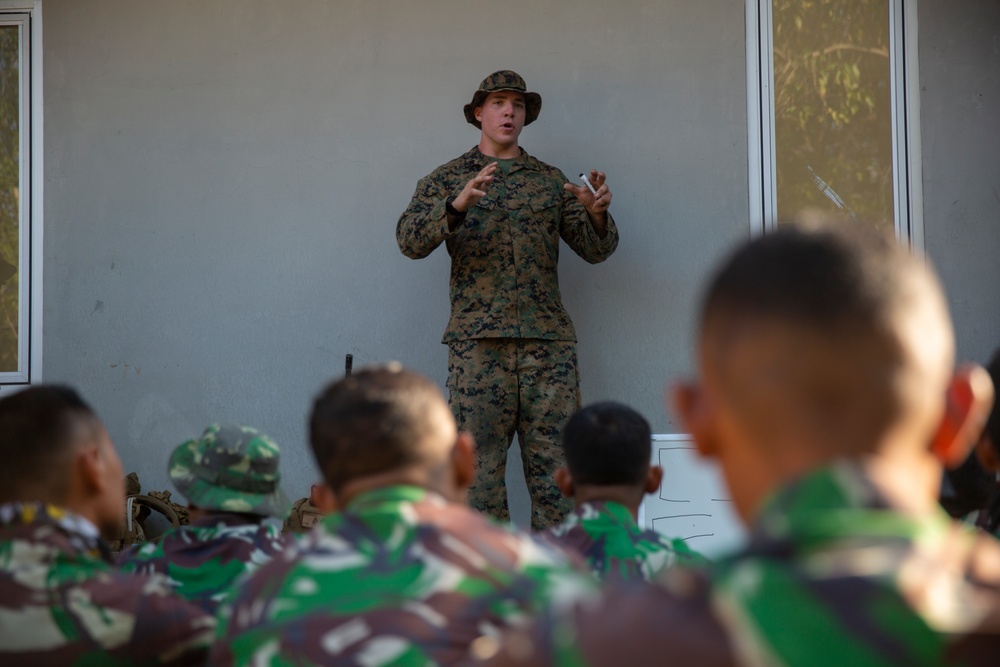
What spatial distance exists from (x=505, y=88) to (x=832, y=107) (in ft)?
5.28

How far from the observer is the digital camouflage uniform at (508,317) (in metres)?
4.88

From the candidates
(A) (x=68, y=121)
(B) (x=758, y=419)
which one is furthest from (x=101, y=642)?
(A) (x=68, y=121)

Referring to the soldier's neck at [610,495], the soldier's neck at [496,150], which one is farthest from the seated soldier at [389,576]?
the soldier's neck at [496,150]

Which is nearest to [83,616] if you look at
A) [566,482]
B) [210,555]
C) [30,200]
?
[210,555]

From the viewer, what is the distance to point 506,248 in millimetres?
4984

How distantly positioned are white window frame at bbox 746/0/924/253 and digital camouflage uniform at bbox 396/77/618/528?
2.89 feet

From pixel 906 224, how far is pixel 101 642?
4582 mm

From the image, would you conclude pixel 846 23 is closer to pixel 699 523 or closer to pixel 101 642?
pixel 699 523

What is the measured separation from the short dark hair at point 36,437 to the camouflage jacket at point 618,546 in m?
1.01

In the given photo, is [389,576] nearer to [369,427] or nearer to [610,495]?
[369,427]

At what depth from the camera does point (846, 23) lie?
548cm

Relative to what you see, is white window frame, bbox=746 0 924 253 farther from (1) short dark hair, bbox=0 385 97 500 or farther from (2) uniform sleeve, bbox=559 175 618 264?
(1) short dark hair, bbox=0 385 97 500

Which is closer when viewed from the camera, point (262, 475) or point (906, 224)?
point (262, 475)

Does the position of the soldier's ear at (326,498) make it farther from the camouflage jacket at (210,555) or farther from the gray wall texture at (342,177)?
the gray wall texture at (342,177)
